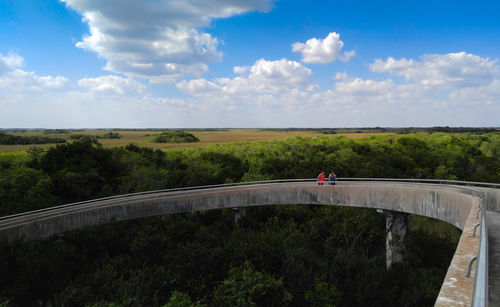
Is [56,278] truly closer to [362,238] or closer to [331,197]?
[331,197]

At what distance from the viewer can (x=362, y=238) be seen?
28562 mm

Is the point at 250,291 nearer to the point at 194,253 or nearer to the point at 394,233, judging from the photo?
the point at 194,253

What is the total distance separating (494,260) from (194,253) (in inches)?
662

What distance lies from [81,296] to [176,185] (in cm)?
1982

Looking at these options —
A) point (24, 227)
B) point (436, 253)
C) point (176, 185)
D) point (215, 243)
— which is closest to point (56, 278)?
point (24, 227)

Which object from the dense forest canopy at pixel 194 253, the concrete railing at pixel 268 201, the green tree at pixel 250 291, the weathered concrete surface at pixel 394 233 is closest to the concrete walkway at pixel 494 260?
the concrete railing at pixel 268 201

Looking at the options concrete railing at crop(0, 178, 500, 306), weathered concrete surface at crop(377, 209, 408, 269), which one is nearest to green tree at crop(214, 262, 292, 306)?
concrete railing at crop(0, 178, 500, 306)

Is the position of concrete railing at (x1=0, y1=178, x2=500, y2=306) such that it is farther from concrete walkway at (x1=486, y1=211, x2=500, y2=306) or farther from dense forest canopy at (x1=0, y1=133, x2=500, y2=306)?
concrete walkway at (x1=486, y1=211, x2=500, y2=306)

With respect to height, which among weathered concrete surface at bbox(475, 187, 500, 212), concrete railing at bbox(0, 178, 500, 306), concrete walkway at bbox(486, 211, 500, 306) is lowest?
concrete railing at bbox(0, 178, 500, 306)

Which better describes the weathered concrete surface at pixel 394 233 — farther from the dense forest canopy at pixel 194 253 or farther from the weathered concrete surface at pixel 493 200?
the weathered concrete surface at pixel 493 200

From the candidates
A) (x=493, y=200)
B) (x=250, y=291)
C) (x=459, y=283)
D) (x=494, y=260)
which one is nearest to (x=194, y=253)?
(x=250, y=291)

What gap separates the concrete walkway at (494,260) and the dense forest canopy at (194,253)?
9.72m

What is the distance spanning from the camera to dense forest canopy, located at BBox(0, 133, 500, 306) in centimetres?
1652

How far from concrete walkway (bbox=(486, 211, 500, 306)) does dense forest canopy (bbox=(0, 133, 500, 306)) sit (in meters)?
9.72
